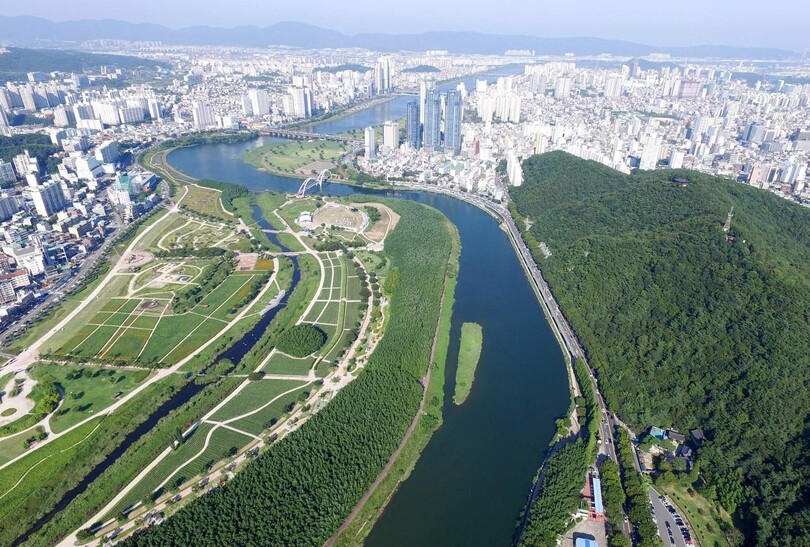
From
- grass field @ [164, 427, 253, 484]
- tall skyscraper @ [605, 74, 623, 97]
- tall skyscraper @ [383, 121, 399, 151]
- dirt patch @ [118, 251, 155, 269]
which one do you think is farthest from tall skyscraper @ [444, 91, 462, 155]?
tall skyscraper @ [605, 74, 623, 97]

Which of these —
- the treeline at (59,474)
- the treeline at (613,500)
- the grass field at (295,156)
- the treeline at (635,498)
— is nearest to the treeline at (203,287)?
the treeline at (59,474)

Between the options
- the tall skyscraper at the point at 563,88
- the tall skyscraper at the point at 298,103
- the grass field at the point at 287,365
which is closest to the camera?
the grass field at the point at 287,365

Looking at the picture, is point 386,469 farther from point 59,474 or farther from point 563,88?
point 563,88

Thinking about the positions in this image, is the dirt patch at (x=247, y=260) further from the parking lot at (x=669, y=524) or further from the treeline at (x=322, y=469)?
the parking lot at (x=669, y=524)

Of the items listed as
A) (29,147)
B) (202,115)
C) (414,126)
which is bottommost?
(29,147)

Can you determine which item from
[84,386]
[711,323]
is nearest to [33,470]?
[84,386]

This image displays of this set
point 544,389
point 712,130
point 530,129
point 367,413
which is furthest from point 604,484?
point 712,130

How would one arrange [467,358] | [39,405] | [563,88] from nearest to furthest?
[39,405] → [467,358] → [563,88]
